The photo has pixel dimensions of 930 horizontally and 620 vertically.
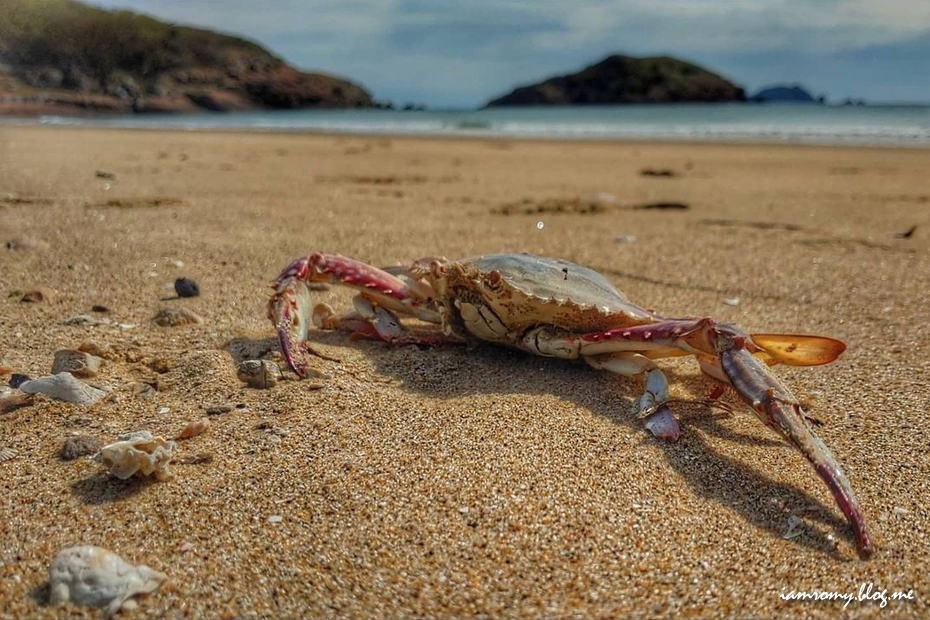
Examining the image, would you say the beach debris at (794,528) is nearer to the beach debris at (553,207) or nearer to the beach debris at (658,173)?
the beach debris at (553,207)

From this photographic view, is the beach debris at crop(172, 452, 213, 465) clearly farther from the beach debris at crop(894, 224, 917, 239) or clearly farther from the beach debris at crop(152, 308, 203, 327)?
the beach debris at crop(894, 224, 917, 239)

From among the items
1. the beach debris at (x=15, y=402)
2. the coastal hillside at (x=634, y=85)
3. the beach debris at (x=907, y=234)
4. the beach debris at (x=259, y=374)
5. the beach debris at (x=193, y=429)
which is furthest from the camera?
the coastal hillside at (x=634, y=85)

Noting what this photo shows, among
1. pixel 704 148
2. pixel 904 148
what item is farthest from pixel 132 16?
pixel 904 148

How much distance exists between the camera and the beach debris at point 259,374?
2506mm

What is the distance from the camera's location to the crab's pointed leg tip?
2250mm

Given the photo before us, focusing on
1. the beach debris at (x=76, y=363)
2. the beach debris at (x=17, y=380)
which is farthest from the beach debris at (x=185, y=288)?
the beach debris at (x=17, y=380)

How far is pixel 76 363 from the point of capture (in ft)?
8.25

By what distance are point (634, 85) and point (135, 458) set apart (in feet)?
284

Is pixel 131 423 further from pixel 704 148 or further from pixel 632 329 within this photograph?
pixel 704 148

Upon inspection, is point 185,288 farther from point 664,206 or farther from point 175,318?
point 664,206

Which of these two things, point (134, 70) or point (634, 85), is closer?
point (134, 70)

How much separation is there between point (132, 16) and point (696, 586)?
190ft

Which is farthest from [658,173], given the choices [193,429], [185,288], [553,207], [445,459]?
[193,429]

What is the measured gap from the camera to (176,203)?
634 centimetres
